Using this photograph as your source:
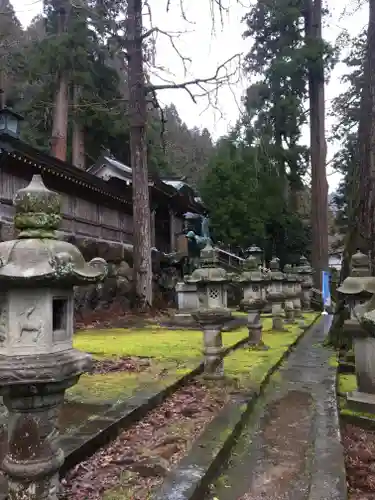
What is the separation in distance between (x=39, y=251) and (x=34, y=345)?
548 millimetres

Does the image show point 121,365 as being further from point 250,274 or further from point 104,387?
point 250,274

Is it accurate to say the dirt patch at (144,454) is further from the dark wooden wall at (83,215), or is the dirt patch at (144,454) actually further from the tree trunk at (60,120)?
the tree trunk at (60,120)

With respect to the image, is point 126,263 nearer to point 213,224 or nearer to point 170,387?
point 213,224

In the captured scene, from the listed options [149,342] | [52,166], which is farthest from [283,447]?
[52,166]

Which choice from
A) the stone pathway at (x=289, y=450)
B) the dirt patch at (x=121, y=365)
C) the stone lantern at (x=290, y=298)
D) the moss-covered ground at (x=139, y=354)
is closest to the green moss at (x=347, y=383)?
the stone pathway at (x=289, y=450)

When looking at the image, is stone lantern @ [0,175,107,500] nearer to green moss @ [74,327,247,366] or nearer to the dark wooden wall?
green moss @ [74,327,247,366]

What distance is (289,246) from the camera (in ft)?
90.1

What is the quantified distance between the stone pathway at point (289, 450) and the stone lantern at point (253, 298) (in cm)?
175

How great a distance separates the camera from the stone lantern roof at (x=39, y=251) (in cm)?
247

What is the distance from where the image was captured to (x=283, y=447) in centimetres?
405

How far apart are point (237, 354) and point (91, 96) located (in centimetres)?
1697

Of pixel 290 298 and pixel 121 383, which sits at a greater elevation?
pixel 290 298

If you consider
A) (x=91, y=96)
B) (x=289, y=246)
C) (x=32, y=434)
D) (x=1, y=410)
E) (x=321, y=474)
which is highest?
(x=91, y=96)

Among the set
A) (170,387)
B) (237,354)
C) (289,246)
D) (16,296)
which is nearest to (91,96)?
(289,246)
